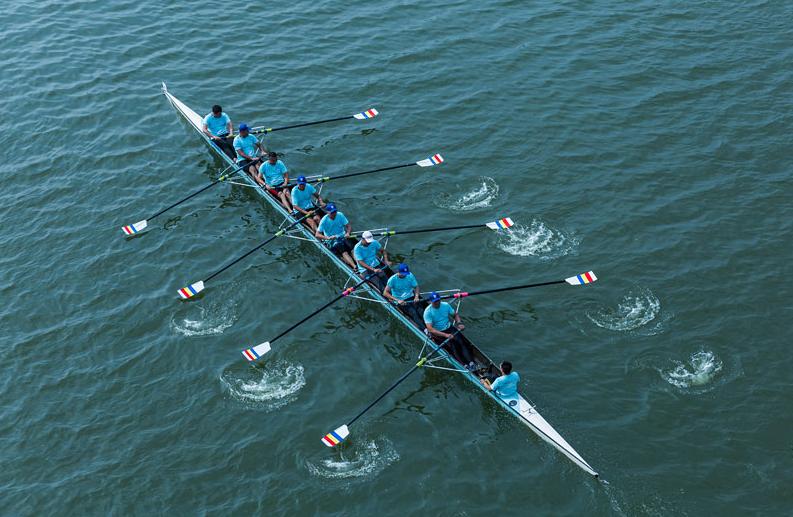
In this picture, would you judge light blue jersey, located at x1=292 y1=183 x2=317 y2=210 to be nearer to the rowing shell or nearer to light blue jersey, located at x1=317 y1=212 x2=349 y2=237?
the rowing shell

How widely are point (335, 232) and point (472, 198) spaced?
557 centimetres

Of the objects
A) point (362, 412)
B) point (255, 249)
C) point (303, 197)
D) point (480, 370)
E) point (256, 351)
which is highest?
point (255, 249)

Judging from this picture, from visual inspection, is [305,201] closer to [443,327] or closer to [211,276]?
[211,276]

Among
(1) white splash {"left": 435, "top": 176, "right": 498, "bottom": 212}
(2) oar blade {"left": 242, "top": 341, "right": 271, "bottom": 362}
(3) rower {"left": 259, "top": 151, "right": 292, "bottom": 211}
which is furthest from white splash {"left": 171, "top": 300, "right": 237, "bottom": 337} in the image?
(1) white splash {"left": 435, "top": 176, "right": 498, "bottom": 212}

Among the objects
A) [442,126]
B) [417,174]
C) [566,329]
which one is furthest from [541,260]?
[442,126]

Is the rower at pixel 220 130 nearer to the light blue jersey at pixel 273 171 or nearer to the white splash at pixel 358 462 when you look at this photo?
the light blue jersey at pixel 273 171

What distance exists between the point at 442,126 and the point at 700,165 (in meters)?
10.3

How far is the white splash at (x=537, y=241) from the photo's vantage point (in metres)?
27.0

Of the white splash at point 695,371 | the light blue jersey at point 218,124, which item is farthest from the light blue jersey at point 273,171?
the white splash at point 695,371

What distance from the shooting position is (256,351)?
23.2 meters

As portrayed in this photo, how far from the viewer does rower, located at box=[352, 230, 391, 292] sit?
25.8 meters

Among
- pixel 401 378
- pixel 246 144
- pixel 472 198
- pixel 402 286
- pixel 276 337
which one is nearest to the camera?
pixel 401 378

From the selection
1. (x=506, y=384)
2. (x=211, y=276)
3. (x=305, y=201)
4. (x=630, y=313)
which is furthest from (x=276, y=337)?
(x=630, y=313)

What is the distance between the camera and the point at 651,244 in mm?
27047
